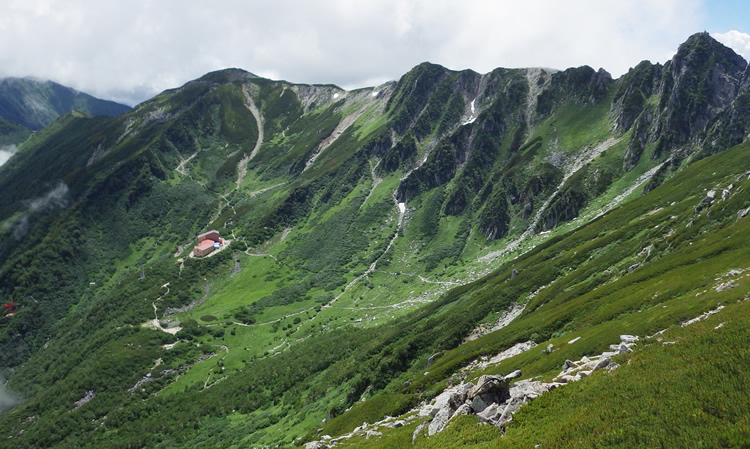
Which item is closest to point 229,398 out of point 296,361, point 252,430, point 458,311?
point 296,361

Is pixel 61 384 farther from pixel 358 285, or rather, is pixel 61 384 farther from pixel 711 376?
pixel 711 376

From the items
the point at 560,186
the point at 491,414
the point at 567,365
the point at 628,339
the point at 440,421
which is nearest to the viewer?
the point at 491,414

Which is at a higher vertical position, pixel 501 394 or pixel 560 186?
pixel 560 186

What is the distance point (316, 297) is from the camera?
176625 mm

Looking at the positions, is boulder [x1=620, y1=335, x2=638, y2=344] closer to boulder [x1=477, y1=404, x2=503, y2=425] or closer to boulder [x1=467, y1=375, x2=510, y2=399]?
boulder [x1=467, y1=375, x2=510, y2=399]

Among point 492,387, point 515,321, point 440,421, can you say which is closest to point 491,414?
Answer: point 492,387

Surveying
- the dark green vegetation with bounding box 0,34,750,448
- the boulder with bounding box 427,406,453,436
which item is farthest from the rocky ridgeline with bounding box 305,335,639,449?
the dark green vegetation with bounding box 0,34,750,448

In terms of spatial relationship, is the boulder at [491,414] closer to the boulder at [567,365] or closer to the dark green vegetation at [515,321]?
the dark green vegetation at [515,321]

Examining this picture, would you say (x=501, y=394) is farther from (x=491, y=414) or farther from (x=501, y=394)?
(x=491, y=414)

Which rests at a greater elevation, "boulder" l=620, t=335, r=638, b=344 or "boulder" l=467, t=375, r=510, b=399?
"boulder" l=467, t=375, r=510, b=399

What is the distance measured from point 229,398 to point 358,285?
77389 millimetres

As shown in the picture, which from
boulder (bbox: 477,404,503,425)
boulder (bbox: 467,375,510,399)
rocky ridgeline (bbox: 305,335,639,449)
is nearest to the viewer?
rocky ridgeline (bbox: 305,335,639,449)

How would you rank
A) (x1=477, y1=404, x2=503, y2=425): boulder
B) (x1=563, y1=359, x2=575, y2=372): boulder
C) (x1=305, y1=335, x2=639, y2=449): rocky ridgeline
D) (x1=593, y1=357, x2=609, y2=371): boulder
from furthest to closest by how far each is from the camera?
(x1=563, y1=359, x2=575, y2=372): boulder < (x1=593, y1=357, x2=609, y2=371): boulder < (x1=477, y1=404, x2=503, y2=425): boulder < (x1=305, y1=335, x2=639, y2=449): rocky ridgeline

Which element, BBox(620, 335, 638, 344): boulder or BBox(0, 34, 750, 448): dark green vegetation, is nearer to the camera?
BBox(0, 34, 750, 448): dark green vegetation
